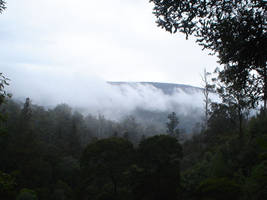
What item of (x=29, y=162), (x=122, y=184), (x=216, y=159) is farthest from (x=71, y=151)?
(x=216, y=159)

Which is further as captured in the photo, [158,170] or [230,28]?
[158,170]

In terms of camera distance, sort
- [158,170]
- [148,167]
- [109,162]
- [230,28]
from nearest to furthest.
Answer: [230,28]
[158,170]
[148,167]
[109,162]

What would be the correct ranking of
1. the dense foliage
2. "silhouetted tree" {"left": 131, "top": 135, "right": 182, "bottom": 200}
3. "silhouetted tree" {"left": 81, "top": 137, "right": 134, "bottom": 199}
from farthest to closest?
"silhouetted tree" {"left": 81, "top": 137, "right": 134, "bottom": 199} → "silhouetted tree" {"left": 131, "top": 135, "right": 182, "bottom": 200} → the dense foliage

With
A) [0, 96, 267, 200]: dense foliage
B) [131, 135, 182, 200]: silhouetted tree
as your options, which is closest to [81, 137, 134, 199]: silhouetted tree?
[0, 96, 267, 200]: dense foliage

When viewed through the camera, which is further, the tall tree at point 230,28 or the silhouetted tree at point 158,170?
the silhouetted tree at point 158,170

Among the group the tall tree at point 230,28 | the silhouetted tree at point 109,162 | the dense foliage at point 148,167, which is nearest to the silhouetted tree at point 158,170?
the dense foliage at point 148,167

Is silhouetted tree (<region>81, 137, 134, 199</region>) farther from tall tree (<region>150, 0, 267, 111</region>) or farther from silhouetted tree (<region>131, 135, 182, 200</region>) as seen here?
tall tree (<region>150, 0, 267, 111</region>)

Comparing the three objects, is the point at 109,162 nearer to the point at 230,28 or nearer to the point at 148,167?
the point at 148,167

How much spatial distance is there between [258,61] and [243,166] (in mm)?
10195

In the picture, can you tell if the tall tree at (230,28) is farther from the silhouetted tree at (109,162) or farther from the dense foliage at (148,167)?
the silhouetted tree at (109,162)

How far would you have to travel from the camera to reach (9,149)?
2698 centimetres

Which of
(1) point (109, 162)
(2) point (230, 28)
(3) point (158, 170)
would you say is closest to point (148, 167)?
(3) point (158, 170)

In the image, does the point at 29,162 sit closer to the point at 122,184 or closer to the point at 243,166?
the point at 122,184

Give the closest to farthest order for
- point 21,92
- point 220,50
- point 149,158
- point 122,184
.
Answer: point 220,50 < point 149,158 < point 122,184 < point 21,92
